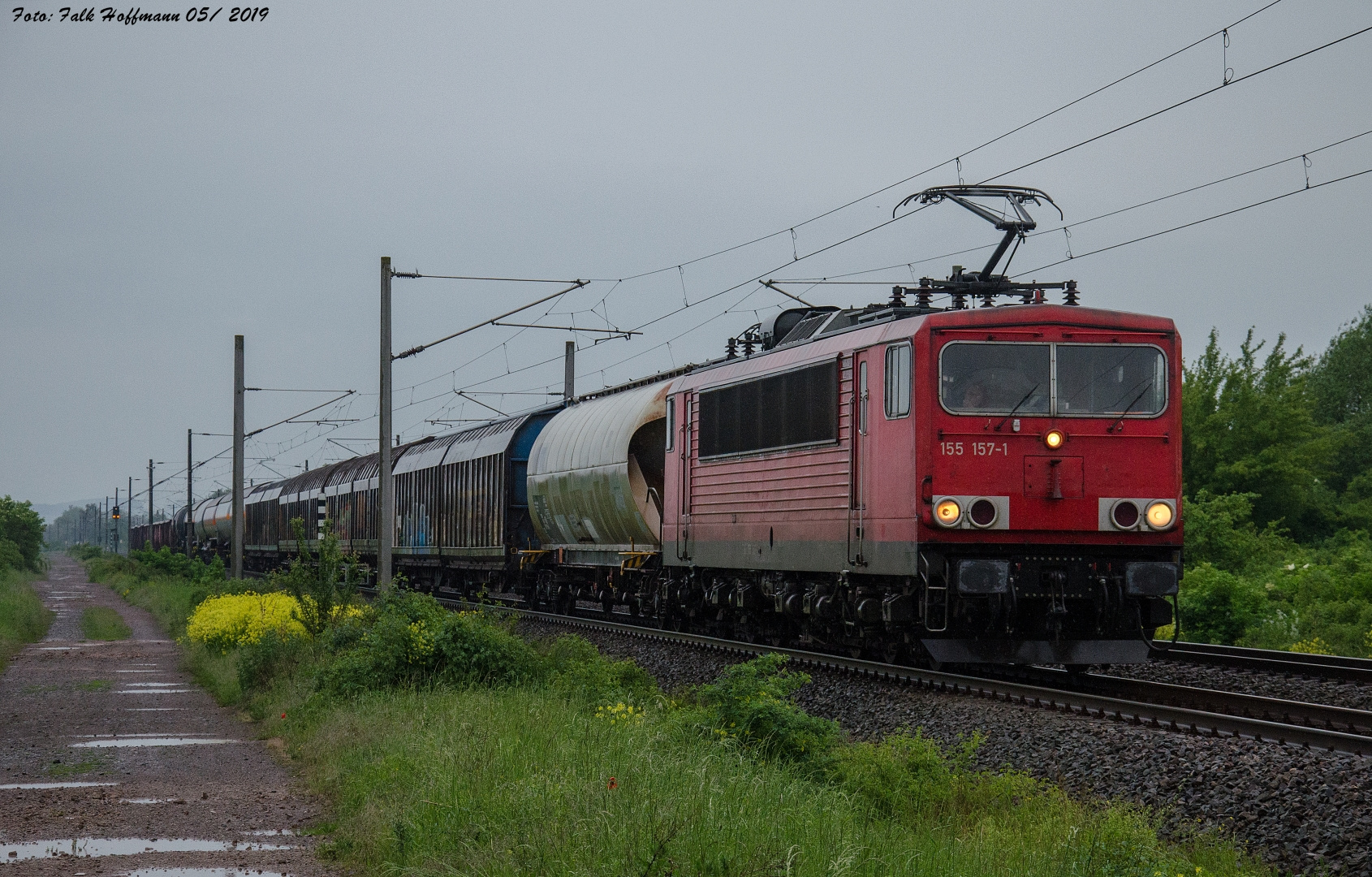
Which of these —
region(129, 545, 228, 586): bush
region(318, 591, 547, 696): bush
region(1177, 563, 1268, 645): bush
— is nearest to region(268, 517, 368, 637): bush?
region(318, 591, 547, 696): bush

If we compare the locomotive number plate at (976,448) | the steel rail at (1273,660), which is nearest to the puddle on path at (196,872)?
the locomotive number plate at (976,448)

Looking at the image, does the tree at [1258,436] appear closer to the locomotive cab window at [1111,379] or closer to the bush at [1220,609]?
the bush at [1220,609]

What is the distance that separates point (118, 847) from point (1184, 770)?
254 inches

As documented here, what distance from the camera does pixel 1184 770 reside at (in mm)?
8422

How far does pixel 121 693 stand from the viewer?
16.5 meters

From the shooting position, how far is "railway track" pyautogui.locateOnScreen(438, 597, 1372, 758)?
930 centimetres

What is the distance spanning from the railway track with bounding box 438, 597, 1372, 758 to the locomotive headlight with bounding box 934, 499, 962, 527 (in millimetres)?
1462

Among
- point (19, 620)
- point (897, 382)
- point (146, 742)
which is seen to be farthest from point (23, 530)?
point (897, 382)

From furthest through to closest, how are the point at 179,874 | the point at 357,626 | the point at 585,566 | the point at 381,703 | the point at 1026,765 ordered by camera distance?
the point at 585,566, the point at 357,626, the point at 381,703, the point at 1026,765, the point at 179,874

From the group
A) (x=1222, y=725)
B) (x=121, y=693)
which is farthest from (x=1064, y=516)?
(x=121, y=693)

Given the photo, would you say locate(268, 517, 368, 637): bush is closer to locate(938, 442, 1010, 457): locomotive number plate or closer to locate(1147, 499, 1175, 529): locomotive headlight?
locate(938, 442, 1010, 457): locomotive number plate

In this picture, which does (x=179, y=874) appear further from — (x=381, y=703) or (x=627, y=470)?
(x=627, y=470)

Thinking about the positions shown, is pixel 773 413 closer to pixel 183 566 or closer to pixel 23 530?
pixel 183 566

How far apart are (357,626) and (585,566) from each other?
766 cm
